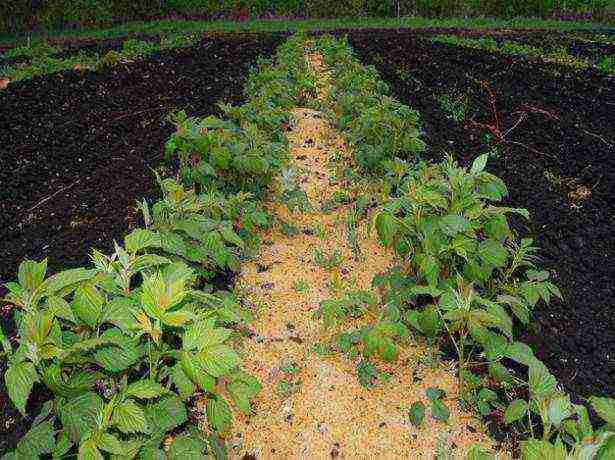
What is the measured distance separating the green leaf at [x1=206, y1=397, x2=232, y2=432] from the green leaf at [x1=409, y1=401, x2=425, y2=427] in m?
0.95

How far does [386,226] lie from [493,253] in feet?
1.87

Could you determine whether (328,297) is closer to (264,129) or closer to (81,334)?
(81,334)

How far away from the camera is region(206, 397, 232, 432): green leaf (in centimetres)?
198

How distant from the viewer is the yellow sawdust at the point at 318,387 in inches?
97.5

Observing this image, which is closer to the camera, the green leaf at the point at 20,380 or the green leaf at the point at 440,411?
the green leaf at the point at 20,380

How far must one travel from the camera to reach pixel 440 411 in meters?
2.51

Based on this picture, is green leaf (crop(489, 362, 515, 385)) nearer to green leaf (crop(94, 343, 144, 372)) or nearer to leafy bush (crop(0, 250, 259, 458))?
leafy bush (crop(0, 250, 259, 458))

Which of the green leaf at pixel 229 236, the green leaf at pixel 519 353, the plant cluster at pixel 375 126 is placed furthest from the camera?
the plant cluster at pixel 375 126

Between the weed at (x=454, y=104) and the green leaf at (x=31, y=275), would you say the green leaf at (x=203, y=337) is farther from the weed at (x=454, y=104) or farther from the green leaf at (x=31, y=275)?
the weed at (x=454, y=104)

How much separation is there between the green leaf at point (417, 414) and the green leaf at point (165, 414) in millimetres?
1141

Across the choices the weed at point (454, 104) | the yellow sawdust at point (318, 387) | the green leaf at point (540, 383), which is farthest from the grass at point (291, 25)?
the green leaf at point (540, 383)

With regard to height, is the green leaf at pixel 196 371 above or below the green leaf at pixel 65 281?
below

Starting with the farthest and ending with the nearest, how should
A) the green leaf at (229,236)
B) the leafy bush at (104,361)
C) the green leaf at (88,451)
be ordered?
the green leaf at (229,236)
the leafy bush at (104,361)
the green leaf at (88,451)

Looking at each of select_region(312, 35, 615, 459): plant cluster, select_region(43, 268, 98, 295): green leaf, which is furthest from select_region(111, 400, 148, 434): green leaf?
select_region(312, 35, 615, 459): plant cluster
